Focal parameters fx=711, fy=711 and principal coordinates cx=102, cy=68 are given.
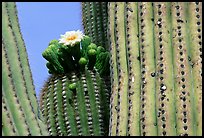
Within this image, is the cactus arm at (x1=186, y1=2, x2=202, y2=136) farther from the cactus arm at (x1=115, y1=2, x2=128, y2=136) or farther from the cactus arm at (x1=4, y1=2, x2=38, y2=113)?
the cactus arm at (x1=4, y1=2, x2=38, y2=113)

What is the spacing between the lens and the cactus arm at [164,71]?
3154 mm

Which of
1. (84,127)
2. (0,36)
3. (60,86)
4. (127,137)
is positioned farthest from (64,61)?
(127,137)

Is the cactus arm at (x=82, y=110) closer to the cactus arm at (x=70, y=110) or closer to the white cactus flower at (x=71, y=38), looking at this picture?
the cactus arm at (x=70, y=110)

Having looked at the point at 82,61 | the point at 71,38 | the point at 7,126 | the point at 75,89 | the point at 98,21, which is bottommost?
the point at 7,126

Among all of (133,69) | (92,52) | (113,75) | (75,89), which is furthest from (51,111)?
(133,69)

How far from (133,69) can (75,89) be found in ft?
1.87

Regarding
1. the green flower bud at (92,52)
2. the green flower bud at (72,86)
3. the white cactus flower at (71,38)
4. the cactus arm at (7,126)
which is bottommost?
the cactus arm at (7,126)

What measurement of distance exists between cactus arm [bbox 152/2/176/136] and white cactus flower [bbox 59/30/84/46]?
1.94 ft

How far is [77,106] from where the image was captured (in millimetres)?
3803

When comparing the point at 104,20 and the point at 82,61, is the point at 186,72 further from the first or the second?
the point at 104,20

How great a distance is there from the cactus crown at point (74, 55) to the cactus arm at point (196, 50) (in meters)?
0.69

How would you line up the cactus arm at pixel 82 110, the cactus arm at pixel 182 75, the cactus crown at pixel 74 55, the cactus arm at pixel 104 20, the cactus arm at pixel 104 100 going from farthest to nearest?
the cactus arm at pixel 104 20 → the cactus crown at pixel 74 55 → the cactus arm at pixel 104 100 → the cactus arm at pixel 82 110 → the cactus arm at pixel 182 75

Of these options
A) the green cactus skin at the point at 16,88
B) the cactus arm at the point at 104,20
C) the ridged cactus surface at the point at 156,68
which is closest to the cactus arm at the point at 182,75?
the ridged cactus surface at the point at 156,68

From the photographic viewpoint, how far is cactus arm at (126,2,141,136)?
10.6ft
